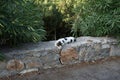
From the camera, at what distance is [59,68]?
181 inches

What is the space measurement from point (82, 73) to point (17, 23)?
1.33 metres

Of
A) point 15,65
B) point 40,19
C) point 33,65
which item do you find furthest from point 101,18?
point 15,65

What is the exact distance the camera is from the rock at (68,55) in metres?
4.55

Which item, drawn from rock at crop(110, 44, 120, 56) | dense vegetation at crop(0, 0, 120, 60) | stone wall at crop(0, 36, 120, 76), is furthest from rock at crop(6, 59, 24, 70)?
rock at crop(110, 44, 120, 56)

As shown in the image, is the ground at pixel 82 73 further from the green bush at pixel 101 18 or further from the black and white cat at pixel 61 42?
A: the green bush at pixel 101 18

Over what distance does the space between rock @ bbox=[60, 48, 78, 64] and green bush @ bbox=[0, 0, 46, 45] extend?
0.50 m

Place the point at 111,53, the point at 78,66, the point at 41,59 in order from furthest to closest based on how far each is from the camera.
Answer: the point at 111,53 < the point at 78,66 < the point at 41,59

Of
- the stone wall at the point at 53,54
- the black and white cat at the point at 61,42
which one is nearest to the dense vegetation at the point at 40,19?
the stone wall at the point at 53,54

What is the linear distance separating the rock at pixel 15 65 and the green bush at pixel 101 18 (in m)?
1.49

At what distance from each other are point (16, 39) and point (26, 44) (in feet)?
0.94

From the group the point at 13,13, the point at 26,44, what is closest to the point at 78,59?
the point at 26,44

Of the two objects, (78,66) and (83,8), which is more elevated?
(83,8)

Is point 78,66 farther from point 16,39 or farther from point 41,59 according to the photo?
point 16,39

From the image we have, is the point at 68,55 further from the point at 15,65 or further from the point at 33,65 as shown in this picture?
the point at 15,65
